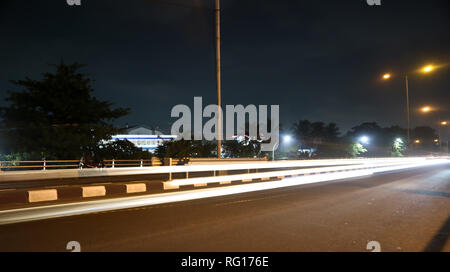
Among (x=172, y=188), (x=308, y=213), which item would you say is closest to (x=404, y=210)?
(x=308, y=213)

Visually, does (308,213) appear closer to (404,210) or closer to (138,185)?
(404,210)

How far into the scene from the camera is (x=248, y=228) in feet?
18.8

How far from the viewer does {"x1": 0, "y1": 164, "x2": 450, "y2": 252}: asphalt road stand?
15.3 feet

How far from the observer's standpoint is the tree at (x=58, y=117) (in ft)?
83.1

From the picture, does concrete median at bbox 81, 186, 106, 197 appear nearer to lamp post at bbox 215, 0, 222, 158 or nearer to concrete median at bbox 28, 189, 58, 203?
concrete median at bbox 28, 189, 58, 203

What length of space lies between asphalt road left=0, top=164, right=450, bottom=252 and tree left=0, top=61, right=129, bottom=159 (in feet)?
71.0

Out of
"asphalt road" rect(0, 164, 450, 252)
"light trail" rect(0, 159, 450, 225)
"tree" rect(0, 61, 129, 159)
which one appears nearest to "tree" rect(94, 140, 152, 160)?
"tree" rect(0, 61, 129, 159)

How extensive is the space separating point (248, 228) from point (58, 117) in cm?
2783

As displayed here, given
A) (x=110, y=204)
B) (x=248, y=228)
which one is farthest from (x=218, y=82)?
(x=248, y=228)

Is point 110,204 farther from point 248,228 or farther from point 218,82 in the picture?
point 218,82

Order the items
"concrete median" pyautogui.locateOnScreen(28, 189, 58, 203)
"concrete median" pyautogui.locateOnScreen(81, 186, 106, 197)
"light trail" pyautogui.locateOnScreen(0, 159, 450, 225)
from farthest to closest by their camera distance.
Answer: "concrete median" pyautogui.locateOnScreen(81, 186, 106, 197) < "concrete median" pyautogui.locateOnScreen(28, 189, 58, 203) < "light trail" pyautogui.locateOnScreen(0, 159, 450, 225)

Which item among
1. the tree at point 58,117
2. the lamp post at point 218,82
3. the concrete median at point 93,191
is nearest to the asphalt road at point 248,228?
the concrete median at point 93,191

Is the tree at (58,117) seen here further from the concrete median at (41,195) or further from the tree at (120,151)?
the concrete median at (41,195)
